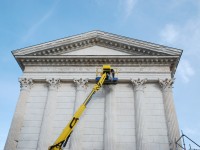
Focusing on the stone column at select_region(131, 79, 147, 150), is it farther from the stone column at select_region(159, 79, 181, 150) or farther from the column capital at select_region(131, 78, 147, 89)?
the stone column at select_region(159, 79, 181, 150)

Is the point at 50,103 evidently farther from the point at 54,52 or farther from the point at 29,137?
the point at 54,52

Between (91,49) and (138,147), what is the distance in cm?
953

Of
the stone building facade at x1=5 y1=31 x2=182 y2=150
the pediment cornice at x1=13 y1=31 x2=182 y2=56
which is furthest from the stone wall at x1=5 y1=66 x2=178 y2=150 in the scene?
the pediment cornice at x1=13 y1=31 x2=182 y2=56

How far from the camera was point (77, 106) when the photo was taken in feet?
62.5

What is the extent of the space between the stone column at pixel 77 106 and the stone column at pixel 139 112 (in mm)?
4039

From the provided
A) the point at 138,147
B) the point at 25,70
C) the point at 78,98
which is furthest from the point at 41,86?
the point at 138,147

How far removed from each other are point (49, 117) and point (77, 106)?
2.27m

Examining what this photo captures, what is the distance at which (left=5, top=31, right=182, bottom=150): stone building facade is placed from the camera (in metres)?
17.6

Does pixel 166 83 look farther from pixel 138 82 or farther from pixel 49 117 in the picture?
pixel 49 117

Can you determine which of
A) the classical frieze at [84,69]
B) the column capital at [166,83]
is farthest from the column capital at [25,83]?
the column capital at [166,83]

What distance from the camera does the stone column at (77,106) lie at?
1714 centimetres

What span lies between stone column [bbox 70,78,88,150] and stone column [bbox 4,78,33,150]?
13.2ft

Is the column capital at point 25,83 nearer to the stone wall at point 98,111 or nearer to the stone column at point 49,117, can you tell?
the stone wall at point 98,111

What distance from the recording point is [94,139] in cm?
1767
